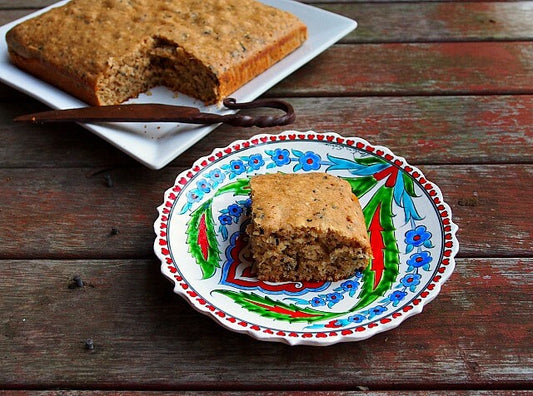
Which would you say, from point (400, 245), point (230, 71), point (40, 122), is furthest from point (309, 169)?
point (40, 122)

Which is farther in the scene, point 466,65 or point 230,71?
point 466,65

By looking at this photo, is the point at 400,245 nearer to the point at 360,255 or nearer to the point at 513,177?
the point at 360,255

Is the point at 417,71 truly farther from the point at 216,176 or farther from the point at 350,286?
the point at 350,286

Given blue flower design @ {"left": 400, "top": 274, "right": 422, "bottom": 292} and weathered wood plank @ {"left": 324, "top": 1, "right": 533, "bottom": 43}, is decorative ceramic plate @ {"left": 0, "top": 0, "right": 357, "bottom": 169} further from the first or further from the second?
blue flower design @ {"left": 400, "top": 274, "right": 422, "bottom": 292}

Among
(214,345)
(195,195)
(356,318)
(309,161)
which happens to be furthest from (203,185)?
(356,318)

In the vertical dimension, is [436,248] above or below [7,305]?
above

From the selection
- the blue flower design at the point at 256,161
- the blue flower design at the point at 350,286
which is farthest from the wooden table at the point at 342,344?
the blue flower design at the point at 256,161

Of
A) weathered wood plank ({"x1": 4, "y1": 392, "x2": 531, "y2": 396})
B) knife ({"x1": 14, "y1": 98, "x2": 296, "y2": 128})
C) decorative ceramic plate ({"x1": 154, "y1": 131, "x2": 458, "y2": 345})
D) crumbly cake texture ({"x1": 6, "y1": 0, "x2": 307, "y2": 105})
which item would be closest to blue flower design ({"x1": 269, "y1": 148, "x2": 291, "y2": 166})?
decorative ceramic plate ({"x1": 154, "y1": 131, "x2": 458, "y2": 345})
